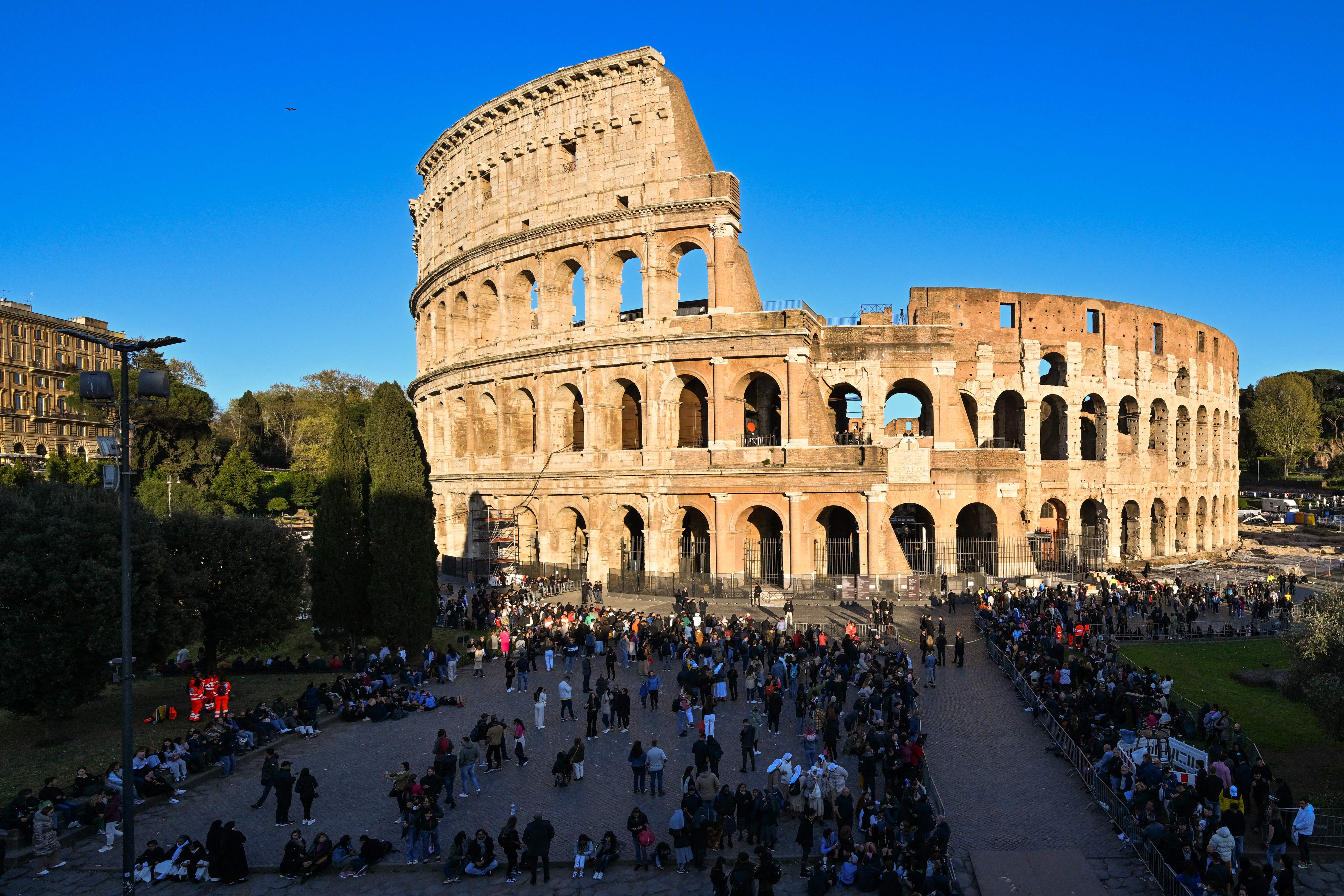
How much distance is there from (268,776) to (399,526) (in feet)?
37.6

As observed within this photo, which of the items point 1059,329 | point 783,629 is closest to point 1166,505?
point 1059,329

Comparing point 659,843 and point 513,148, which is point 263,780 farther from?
point 513,148

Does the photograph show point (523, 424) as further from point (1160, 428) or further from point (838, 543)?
point (1160, 428)

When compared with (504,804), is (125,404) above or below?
above

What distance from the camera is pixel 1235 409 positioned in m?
53.9

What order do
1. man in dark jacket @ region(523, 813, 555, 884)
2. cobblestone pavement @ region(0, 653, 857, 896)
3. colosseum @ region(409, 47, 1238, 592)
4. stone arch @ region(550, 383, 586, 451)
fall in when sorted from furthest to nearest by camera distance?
stone arch @ region(550, 383, 586, 451) → colosseum @ region(409, 47, 1238, 592) → cobblestone pavement @ region(0, 653, 857, 896) → man in dark jacket @ region(523, 813, 555, 884)

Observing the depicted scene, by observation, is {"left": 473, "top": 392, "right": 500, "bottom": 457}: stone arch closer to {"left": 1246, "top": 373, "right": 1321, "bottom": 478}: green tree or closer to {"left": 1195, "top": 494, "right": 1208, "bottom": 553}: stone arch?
{"left": 1195, "top": 494, "right": 1208, "bottom": 553}: stone arch

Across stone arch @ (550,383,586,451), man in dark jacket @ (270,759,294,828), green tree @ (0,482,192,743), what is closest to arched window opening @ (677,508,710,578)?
stone arch @ (550,383,586,451)

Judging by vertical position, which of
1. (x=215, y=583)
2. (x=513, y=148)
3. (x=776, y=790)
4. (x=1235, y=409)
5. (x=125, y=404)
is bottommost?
(x=776, y=790)

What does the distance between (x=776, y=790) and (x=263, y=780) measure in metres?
8.73

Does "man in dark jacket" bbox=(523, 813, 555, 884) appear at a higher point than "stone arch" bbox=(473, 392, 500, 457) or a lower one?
lower

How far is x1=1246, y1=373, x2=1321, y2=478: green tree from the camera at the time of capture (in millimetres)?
83125

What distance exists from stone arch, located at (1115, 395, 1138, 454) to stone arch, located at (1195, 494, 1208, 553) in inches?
340

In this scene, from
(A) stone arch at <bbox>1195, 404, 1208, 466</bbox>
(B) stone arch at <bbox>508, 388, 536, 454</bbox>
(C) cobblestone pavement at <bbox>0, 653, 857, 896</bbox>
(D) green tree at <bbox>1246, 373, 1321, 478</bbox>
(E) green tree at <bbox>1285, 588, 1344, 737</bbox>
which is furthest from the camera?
(D) green tree at <bbox>1246, 373, 1321, 478</bbox>
